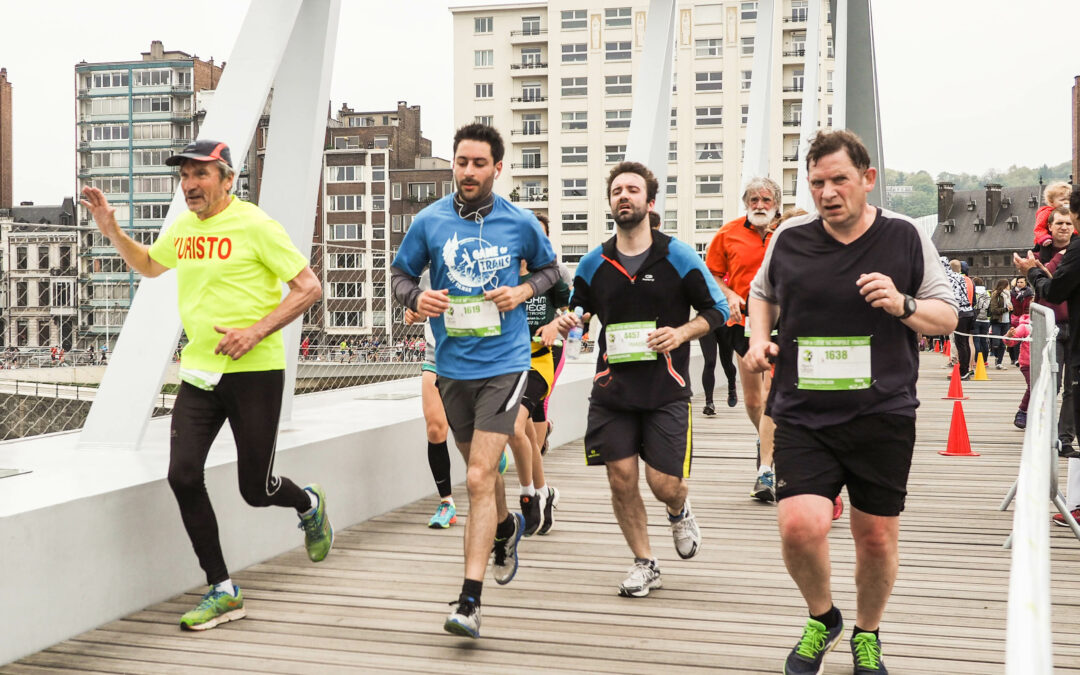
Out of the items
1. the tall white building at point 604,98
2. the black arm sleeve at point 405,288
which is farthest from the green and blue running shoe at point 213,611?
the tall white building at point 604,98

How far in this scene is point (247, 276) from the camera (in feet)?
14.8

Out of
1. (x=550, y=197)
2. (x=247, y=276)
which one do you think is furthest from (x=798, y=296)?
(x=550, y=197)

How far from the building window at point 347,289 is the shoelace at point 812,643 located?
490 centimetres

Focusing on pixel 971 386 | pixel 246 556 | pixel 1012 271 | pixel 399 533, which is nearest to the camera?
pixel 246 556

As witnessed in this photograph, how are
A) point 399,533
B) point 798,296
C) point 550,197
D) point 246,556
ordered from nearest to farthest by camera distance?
point 798,296, point 246,556, point 399,533, point 550,197

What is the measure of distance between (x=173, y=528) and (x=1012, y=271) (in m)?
117

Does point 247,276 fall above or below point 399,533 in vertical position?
above

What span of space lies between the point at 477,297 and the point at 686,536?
1.47m

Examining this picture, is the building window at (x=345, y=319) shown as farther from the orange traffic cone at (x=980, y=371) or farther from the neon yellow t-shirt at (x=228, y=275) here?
the orange traffic cone at (x=980, y=371)

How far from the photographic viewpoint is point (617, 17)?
80062 mm

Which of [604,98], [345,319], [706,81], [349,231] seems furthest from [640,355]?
[349,231]

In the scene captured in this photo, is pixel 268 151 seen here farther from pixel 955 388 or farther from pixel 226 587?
pixel 955 388

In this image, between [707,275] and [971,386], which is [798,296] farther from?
[971,386]

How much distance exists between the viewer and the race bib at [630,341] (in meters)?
4.91
